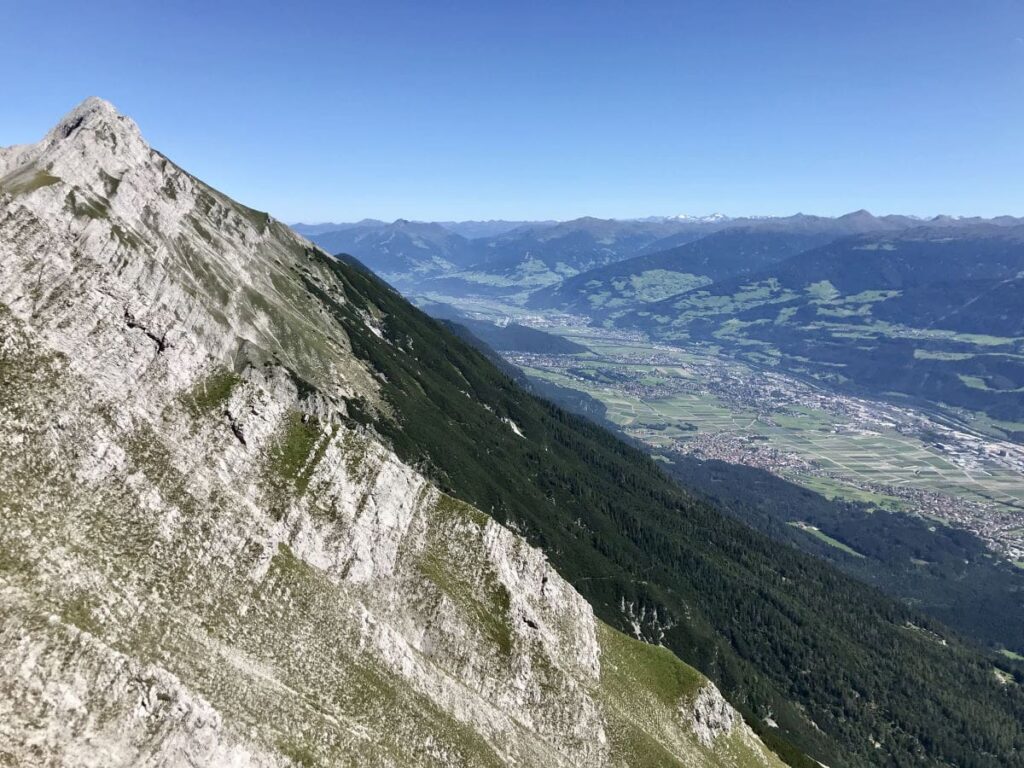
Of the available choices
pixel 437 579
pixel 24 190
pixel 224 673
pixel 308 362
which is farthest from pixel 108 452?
pixel 308 362

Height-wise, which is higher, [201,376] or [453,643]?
[201,376]

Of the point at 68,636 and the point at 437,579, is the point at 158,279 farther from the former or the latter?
the point at 68,636

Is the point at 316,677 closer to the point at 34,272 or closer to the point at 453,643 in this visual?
the point at 453,643

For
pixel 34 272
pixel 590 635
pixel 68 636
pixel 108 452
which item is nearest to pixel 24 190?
pixel 34 272

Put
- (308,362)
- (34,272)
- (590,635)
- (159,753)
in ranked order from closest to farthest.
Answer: (159,753) < (34,272) < (590,635) < (308,362)

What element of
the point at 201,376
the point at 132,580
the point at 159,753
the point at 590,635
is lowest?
the point at 590,635

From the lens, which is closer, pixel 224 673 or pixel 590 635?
pixel 224 673

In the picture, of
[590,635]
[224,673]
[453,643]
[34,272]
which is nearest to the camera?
[224,673]
